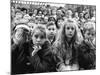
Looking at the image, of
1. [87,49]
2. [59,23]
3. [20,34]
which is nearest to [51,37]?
[59,23]

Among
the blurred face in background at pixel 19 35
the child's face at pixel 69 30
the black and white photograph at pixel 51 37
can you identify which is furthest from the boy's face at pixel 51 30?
the blurred face in background at pixel 19 35

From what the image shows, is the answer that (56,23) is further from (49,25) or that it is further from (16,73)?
(16,73)

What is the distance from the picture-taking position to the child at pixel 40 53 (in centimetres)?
178

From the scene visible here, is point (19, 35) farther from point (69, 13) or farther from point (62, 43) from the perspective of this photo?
point (69, 13)

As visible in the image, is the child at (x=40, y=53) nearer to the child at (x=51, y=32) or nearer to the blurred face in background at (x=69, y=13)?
the child at (x=51, y=32)

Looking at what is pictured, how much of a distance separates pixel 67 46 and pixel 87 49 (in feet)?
0.81

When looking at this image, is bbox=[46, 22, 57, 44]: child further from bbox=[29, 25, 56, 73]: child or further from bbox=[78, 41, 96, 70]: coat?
bbox=[78, 41, 96, 70]: coat

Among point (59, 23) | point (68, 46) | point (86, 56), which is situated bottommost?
point (86, 56)

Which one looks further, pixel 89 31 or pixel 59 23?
pixel 89 31

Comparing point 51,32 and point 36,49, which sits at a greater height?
point 51,32

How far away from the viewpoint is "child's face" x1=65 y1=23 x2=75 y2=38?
189cm

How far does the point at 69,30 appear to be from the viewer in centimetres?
190

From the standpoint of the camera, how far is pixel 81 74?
1.92 metres

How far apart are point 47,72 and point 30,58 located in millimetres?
236
